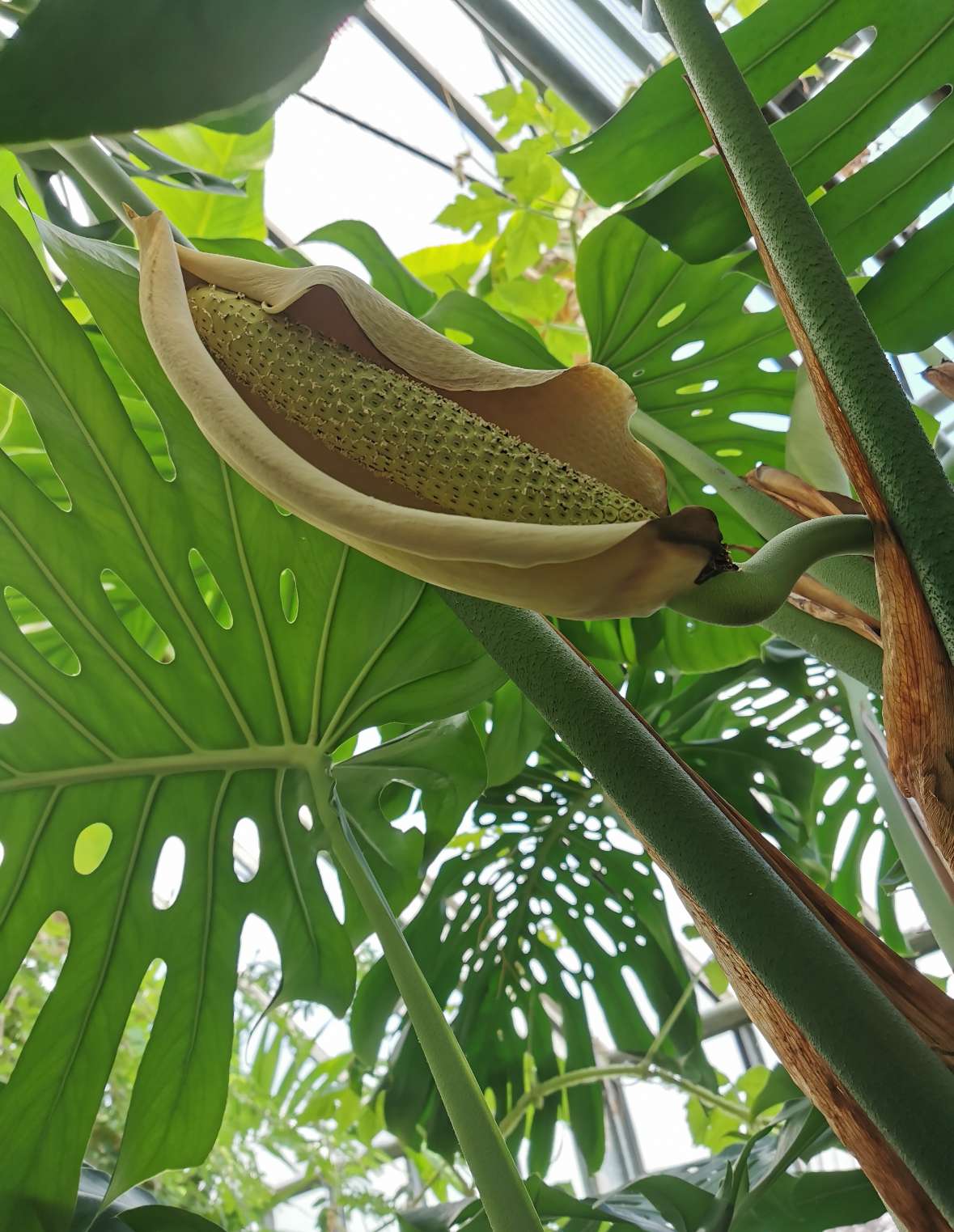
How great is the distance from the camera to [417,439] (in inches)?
14.0

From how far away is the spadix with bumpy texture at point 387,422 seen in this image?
0.34 metres

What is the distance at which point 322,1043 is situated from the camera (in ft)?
15.3

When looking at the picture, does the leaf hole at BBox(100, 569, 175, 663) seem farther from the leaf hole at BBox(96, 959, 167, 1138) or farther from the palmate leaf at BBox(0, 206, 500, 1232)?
the leaf hole at BBox(96, 959, 167, 1138)

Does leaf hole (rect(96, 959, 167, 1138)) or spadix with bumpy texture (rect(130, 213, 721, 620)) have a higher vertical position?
leaf hole (rect(96, 959, 167, 1138))

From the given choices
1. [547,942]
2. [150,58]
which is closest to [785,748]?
[547,942]

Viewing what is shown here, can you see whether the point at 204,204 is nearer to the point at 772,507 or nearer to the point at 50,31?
the point at 772,507

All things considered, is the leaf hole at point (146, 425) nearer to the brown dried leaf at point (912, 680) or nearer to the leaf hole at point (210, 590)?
the leaf hole at point (210, 590)

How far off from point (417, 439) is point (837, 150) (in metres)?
0.47

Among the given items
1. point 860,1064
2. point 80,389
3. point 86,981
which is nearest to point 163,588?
point 80,389

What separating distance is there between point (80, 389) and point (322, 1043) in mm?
4618

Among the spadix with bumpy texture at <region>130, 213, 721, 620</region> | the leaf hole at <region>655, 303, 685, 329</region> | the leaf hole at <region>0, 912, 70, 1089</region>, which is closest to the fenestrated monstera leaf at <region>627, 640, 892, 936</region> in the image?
the leaf hole at <region>655, 303, 685, 329</region>

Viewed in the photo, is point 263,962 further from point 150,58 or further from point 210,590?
point 150,58

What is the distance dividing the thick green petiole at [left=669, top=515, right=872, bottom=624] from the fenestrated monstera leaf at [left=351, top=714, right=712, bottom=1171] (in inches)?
33.4

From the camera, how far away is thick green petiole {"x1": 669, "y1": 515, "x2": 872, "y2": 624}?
312mm
